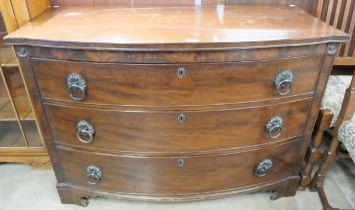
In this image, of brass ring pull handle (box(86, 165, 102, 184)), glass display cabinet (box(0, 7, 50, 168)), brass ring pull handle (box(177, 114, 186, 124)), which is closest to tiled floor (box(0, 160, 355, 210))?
glass display cabinet (box(0, 7, 50, 168))

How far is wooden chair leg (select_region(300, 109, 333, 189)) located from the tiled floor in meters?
0.10

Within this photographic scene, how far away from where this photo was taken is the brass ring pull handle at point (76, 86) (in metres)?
1.03

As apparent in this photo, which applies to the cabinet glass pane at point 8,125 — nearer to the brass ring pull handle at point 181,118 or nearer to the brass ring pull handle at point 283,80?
the brass ring pull handle at point 181,118

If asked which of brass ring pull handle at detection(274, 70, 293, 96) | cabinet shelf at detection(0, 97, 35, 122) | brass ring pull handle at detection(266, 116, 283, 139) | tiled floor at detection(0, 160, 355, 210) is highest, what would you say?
brass ring pull handle at detection(274, 70, 293, 96)

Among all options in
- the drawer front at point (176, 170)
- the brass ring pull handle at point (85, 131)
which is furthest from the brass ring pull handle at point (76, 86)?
the drawer front at point (176, 170)

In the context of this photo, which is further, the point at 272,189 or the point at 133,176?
Answer: the point at 272,189

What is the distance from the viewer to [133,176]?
4.25 ft

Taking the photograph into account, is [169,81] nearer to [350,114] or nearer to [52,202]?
[350,114]

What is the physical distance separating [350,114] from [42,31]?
1.32 m

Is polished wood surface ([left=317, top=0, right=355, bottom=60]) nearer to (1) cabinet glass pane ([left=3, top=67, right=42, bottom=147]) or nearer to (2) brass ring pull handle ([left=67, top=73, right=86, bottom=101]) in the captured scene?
(2) brass ring pull handle ([left=67, top=73, right=86, bottom=101])

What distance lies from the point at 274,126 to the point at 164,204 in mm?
732

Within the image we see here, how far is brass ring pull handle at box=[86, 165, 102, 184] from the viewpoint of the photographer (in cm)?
129

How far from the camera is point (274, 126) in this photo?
1.19m

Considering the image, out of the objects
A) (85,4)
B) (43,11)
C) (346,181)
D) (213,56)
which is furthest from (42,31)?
(346,181)
